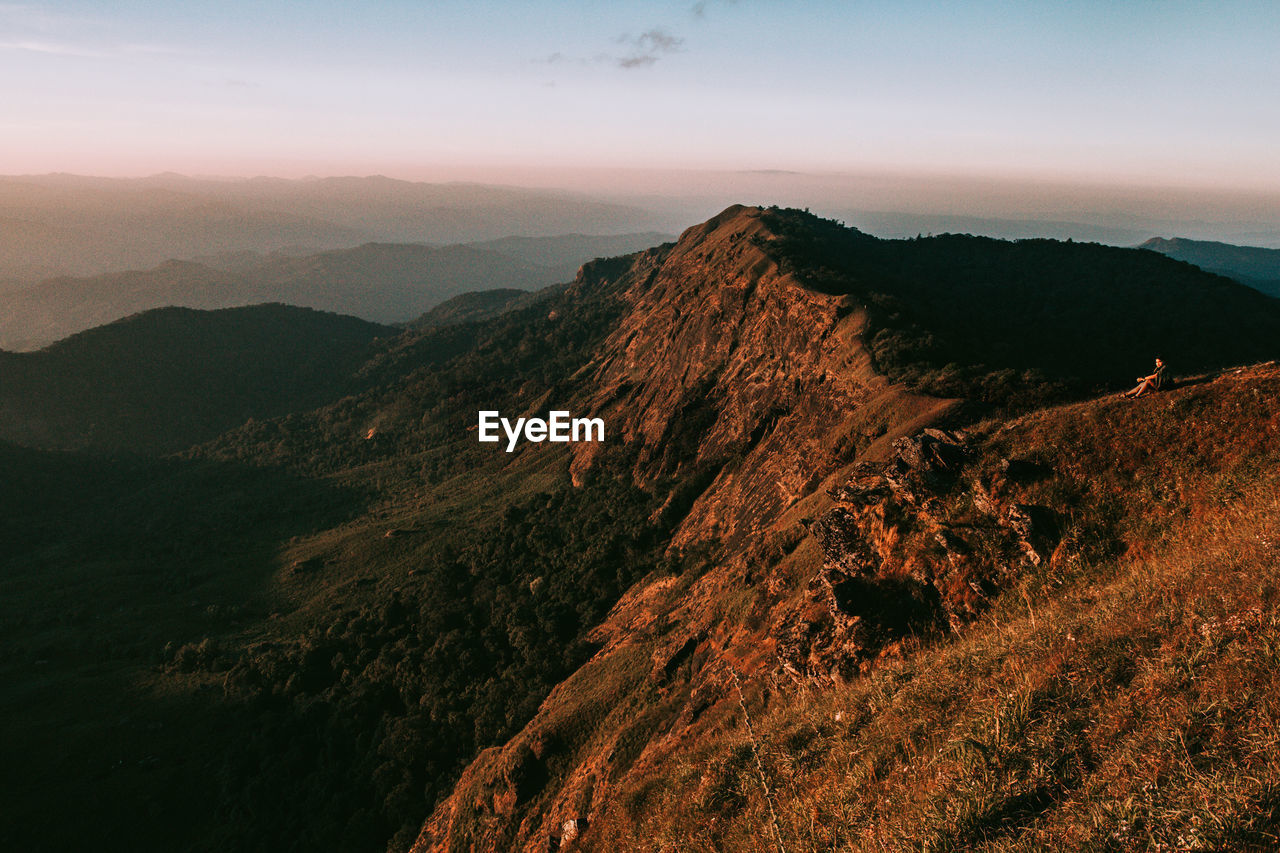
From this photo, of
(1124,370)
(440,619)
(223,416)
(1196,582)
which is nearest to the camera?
(1196,582)

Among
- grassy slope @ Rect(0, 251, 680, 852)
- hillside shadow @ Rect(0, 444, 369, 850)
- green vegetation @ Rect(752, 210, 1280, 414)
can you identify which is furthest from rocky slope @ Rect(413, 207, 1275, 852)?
hillside shadow @ Rect(0, 444, 369, 850)

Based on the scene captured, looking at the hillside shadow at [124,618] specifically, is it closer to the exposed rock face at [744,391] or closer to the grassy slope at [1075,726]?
the exposed rock face at [744,391]

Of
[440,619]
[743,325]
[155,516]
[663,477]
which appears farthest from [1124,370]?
[155,516]

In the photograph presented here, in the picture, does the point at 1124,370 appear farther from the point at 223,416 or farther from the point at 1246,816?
the point at 223,416

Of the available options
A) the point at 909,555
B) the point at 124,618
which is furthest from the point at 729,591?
the point at 124,618

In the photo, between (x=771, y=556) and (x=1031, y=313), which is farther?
(x=1031, y=313)

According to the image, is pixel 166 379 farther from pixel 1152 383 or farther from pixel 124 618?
pixel 1152 383
